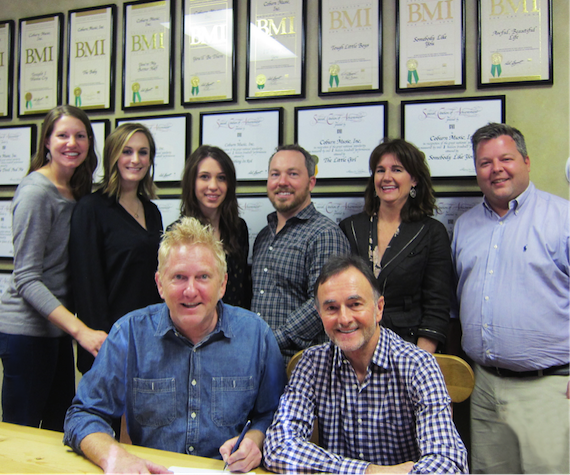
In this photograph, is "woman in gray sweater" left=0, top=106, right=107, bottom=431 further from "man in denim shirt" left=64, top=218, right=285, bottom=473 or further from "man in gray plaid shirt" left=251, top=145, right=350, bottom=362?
"man in gray plaid shirt" left=251, top=145, right=350, bottom=362

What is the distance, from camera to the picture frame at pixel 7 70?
3227 millimetres

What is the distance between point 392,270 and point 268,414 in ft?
2.78

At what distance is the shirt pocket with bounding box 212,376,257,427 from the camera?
1.39m

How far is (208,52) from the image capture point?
277 cm

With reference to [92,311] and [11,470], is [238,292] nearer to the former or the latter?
[92,311]

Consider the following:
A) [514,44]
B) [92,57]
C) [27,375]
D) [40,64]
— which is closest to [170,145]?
[92,57]

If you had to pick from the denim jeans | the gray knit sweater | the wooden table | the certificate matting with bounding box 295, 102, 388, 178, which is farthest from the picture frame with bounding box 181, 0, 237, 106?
the wooden table

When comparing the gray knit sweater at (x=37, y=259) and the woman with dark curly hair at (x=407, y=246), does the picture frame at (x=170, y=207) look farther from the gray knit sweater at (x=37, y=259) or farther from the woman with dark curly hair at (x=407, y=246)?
the woman with dark curly hair at (x=407, y=246)

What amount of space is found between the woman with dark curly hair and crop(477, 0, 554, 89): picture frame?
2.14ft

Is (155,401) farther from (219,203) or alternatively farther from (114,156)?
(114,156)

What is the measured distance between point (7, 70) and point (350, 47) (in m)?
2.42

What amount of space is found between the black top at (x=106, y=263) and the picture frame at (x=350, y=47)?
51.8 inches

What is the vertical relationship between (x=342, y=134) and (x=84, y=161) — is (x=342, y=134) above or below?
above

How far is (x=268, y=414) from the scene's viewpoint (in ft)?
4.74
